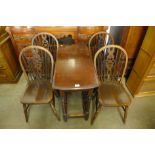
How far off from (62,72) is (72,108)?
0.71 meters

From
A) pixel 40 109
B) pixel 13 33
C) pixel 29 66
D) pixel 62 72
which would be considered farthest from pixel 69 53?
pixel 13 33

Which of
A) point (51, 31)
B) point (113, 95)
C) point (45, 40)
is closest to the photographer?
point (113, 95)

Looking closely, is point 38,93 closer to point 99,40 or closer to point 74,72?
point 74,72

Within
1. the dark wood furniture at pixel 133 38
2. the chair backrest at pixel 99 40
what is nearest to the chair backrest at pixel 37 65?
the chair backrest at pixel 99 40

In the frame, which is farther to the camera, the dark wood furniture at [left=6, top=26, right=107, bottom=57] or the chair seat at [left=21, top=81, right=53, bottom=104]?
the dark wood furniture at [left=6, top=26, right=107, bottom=57]

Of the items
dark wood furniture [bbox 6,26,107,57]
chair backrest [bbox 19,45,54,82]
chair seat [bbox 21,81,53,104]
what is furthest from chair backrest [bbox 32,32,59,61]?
chair seat [bbox 21,81,53,104]

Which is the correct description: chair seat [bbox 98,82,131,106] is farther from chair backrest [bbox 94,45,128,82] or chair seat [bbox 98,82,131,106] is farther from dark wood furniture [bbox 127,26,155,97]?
dark wood furniture [bbox 127,26,155,97]

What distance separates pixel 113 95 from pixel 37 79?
1019 mm

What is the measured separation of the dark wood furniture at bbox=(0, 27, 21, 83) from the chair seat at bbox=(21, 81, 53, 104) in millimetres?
782

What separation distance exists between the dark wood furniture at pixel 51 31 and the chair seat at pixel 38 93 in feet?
2.95

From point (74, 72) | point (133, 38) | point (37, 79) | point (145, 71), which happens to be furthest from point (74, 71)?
point (133, 38)

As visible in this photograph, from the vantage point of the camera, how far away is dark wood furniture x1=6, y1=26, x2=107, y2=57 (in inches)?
81.2

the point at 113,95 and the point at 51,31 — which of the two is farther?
→ the point at 51,31

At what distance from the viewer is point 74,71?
1421mm
